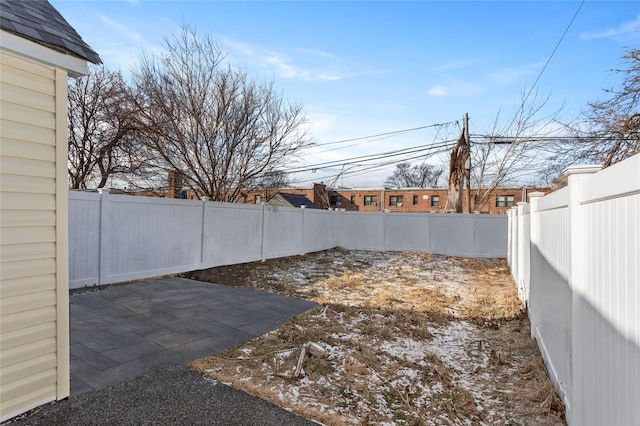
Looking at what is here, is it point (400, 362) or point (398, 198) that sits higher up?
point (398, 198)

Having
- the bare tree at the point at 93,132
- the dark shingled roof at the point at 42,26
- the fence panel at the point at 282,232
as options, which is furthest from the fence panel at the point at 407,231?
the dark shingled roof at the point at 42,26

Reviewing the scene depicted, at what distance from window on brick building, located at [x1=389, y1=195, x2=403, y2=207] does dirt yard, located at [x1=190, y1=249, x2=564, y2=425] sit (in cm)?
2715

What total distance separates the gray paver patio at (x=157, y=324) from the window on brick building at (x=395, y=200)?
95.2 ft

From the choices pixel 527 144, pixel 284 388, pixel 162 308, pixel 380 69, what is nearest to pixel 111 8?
pixel 162 308

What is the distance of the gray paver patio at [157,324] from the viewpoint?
3.33m

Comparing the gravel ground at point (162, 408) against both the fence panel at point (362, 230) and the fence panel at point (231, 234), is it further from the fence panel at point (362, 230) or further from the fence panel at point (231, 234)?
the fence panel at point (362, 230)

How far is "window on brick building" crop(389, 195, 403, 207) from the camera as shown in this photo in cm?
3416

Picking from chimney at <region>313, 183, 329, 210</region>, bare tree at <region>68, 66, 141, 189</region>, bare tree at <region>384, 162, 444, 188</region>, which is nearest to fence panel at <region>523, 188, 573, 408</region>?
bare tree at <region>68, 66, 141, 189</region>

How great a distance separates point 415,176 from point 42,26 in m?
46.8

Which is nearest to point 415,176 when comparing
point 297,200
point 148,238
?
point 297,200

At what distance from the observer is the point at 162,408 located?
2.60 meters

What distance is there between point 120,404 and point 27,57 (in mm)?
2709

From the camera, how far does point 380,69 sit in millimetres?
11391

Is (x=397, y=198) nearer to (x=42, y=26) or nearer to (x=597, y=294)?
(x=42, y=26)
